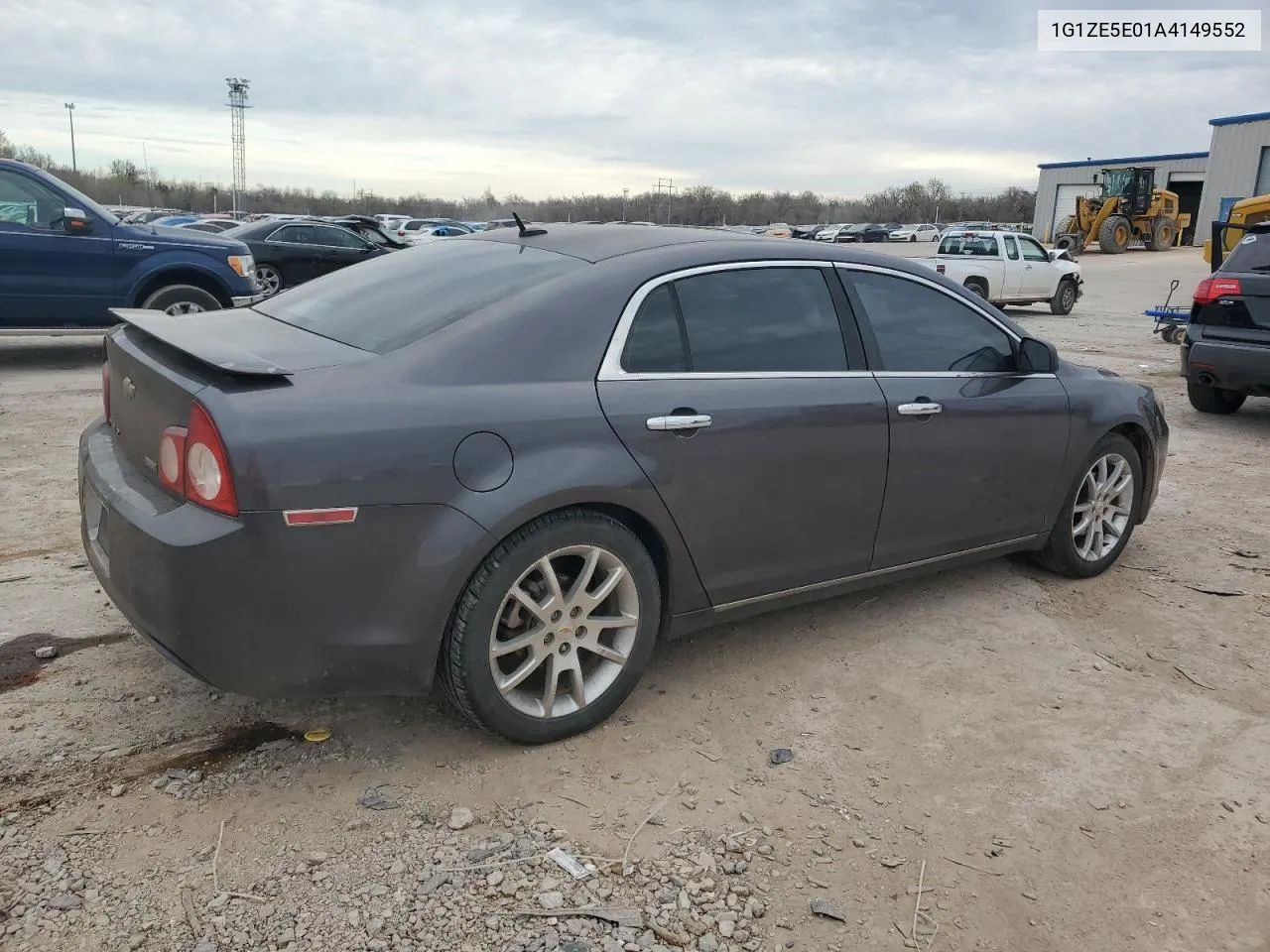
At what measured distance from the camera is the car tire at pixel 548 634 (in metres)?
2.81

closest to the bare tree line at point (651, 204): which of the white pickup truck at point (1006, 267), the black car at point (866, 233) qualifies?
the black car at point (866, 233)

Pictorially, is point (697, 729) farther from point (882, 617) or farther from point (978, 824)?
point (882, 617)

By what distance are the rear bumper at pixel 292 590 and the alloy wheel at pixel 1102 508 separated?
3.14 m

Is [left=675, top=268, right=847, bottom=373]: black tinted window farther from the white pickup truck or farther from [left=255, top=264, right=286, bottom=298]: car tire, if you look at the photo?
the white pickup truck

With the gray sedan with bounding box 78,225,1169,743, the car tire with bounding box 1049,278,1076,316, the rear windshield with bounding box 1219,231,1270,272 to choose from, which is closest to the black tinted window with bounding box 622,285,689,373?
the gray sedan with bounding box 78,225,1169,743

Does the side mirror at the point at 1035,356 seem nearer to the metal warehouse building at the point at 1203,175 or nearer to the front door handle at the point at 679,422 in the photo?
the front door handle at the point at 679,422

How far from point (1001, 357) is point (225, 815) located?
340 cm

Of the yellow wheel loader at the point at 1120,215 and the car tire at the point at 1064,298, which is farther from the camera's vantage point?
the yellow wheel loader at the point at 1120,215

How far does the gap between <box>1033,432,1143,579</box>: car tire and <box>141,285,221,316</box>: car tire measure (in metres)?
7.76

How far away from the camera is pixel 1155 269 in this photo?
3278cm

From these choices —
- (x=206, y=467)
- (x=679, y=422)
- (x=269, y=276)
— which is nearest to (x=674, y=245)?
(x=679, y=422)

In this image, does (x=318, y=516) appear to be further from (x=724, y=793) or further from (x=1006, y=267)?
(x=1006, y=267)

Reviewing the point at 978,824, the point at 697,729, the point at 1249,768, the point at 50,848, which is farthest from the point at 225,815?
the point at 1249,768

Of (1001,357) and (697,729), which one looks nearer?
(697,729)
